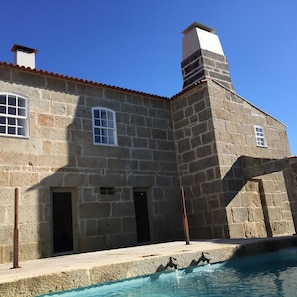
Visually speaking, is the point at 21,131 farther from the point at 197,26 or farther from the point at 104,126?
the point at 197,26

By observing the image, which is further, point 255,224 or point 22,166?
point 255,224

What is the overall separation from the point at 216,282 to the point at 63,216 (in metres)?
5.04

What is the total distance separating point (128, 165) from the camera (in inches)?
379

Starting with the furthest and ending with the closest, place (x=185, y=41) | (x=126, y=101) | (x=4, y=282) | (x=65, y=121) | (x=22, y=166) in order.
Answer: (x=185, y=41) < (x=126, y=101) < (x=65, y=121) < (x=22, y=166) < (x=4, y=282)

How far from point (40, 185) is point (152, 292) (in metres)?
4.73

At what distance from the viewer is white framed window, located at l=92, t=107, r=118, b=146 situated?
9.42m

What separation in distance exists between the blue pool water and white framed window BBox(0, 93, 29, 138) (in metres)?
4.97

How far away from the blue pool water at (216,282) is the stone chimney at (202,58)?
797 cm

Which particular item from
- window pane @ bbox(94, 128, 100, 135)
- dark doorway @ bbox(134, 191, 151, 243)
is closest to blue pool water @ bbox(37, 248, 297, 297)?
dark doorway @ bbox(134, 191, 151, 243)

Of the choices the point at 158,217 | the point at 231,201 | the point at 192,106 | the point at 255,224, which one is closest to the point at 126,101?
the point at 192,106

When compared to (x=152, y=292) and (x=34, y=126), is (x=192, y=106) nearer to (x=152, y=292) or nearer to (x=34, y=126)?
(x=34, y=126)

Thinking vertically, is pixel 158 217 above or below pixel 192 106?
below

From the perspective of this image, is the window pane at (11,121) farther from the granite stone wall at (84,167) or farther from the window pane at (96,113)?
the window pane at (96,113)

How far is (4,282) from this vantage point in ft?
11.9
